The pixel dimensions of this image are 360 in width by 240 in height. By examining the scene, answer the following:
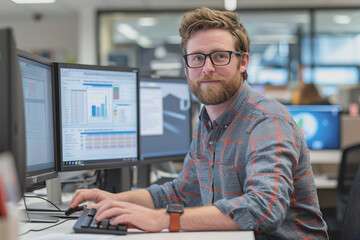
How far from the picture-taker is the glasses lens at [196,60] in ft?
4.55

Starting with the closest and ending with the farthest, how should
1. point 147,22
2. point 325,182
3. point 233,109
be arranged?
point 233,109
point 325,182
point 147,22

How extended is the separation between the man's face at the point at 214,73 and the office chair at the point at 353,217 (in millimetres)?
489

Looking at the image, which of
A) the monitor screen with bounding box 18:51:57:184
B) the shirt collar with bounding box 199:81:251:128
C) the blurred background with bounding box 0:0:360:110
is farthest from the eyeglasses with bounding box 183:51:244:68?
the blurred background with bounding box 0:0:360:110

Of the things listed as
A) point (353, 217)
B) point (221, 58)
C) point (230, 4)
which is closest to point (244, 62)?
point (221, 58)

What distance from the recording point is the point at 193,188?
1544 mm

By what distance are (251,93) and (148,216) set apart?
0.54 meters

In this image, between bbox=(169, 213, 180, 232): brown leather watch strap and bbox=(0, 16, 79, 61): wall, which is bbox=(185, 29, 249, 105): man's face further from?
bbox=(0, 16, 79, 61): wall

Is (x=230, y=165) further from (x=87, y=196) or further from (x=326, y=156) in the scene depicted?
(x=326, y=156)

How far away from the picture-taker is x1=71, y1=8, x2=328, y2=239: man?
41.6 inches

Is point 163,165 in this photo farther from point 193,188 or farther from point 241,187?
point 241,187

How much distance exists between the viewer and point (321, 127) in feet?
11.0

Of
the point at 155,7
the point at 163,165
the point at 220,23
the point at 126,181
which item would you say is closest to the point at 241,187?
the point at 220,23

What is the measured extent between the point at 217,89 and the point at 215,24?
204mm

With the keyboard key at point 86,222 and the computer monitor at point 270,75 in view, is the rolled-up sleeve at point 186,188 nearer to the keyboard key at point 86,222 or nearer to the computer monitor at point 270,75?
the keyboard key at point 86,222
